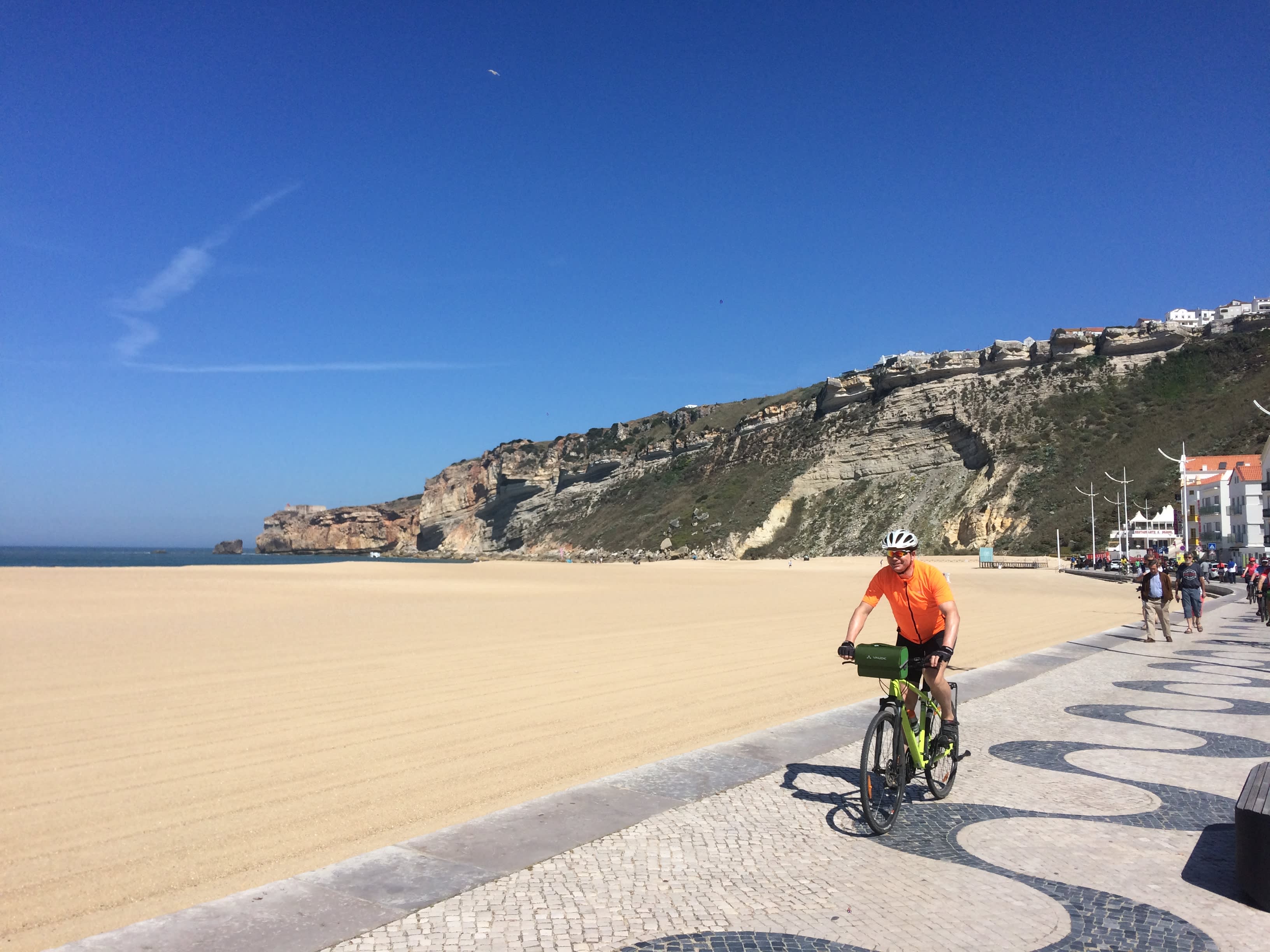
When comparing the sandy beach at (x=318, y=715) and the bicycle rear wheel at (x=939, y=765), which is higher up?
the bicycle rear wheel at (x=939, y=765)

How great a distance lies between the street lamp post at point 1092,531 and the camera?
5588cm

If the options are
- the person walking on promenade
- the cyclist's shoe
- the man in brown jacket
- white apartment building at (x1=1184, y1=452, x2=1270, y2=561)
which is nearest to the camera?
the cyclist's shoe

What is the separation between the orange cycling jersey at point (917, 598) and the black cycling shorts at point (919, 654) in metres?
0.03

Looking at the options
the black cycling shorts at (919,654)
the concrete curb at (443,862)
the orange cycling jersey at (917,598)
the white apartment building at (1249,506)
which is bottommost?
the concrete curb at (443,862)

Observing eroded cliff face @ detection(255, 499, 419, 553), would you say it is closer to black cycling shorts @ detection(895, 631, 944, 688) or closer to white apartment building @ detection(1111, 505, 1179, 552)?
white apartment building @ detection(1111, 505, 1179, 552)

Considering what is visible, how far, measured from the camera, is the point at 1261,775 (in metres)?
4.28

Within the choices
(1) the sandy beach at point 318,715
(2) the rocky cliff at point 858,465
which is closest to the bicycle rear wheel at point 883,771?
(1) the sandy beach at point 318,715

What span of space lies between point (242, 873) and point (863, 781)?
330 centimetres

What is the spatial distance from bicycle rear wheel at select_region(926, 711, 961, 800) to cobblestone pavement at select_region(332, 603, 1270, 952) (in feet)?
0.34

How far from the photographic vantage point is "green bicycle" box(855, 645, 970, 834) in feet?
15.6

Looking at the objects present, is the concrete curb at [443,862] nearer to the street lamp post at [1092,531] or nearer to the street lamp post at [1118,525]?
the street lamp post at [1092,531]

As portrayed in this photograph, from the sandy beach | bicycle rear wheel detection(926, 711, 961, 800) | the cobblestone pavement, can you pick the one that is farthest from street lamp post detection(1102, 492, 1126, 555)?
bicycle rear wheel detection(926, 711, 961, 800)

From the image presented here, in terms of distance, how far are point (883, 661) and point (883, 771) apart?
0.62 m

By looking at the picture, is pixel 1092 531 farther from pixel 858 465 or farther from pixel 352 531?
pixel 352 531
